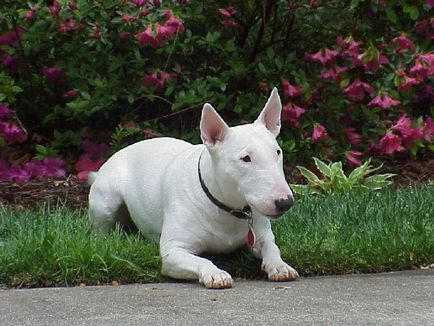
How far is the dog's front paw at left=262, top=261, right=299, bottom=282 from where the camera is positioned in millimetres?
4641

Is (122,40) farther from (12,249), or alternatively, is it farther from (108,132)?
(12,249)

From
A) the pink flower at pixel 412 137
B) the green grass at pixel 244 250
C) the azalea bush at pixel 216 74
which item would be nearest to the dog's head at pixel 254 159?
the green grass at pixel 244 250

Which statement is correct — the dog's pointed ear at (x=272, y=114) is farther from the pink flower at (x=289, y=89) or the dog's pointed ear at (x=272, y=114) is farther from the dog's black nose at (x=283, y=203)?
the pink flower at (x=289, y=89)

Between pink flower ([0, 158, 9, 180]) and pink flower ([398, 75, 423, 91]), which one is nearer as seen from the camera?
pink flower ([398, 75, 423, 91])

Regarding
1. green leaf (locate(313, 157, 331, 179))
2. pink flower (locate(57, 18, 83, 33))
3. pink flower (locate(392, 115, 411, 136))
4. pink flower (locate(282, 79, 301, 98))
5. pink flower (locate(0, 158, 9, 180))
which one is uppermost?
pink flower (locate(57, 18, 83, 33))

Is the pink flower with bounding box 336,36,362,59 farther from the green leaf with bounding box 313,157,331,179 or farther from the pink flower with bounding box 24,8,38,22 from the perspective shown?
the pink flower with bounding box 24,8,38,22

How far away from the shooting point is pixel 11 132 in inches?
303

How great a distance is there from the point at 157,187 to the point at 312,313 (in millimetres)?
1819

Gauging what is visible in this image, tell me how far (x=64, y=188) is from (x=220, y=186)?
2.95m

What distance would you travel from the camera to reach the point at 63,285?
4.65m

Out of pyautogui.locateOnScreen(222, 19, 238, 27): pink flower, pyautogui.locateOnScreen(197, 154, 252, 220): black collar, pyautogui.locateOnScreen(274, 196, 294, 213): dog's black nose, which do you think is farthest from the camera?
pyautogui.locateOnScreen(222, 19, 238, 27): pink flower

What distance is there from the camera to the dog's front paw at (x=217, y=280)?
4.41 meters

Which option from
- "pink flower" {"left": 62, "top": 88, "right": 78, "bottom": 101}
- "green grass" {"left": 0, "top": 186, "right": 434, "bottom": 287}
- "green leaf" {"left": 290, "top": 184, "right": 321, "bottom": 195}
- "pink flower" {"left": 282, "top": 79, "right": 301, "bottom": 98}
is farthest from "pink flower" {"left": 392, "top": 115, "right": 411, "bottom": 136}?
"pink flower" {"left": 62, "top": 88, "right": 78, "bottom": 101}

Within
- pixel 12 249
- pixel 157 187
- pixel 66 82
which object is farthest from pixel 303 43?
pixel 12 249
